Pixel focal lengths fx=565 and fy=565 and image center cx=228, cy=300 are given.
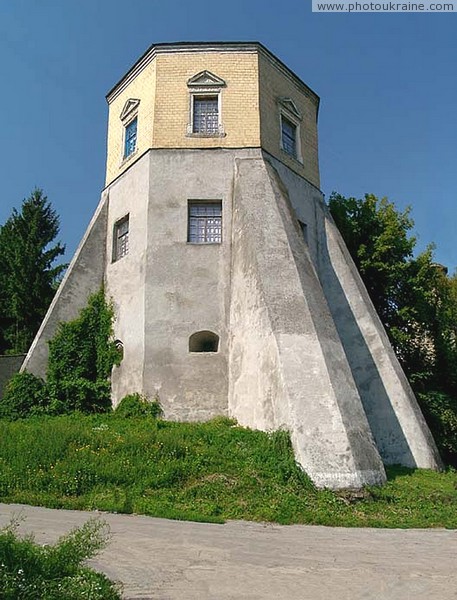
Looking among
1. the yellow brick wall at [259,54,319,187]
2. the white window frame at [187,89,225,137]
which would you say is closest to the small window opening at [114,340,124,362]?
the white window frame at [187,89,225,137]

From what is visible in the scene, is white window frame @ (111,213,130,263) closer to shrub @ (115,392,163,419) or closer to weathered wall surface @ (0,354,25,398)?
shrub @ (115,392,163,419)

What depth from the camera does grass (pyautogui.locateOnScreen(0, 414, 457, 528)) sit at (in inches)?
383

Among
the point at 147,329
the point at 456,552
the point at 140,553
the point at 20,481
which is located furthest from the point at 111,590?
the point at 147,329

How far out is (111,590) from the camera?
4.75 metres

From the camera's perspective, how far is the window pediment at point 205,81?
62.3ft

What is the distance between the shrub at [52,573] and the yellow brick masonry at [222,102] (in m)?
15.1

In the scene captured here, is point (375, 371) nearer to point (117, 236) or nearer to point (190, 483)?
point (190, 483)

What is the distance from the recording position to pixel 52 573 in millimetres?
4672

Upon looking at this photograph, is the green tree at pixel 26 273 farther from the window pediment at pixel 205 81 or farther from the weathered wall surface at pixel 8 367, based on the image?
the window pediment at pixel 205 81

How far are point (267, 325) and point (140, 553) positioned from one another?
25.6 ft

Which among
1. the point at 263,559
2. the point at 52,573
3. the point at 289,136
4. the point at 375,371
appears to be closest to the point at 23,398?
the point at 375,371

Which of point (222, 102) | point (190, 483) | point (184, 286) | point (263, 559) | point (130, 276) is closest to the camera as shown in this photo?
point (263, 559)

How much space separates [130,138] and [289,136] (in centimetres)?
570

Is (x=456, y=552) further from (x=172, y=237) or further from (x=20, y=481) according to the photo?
(x=172, y=237)
